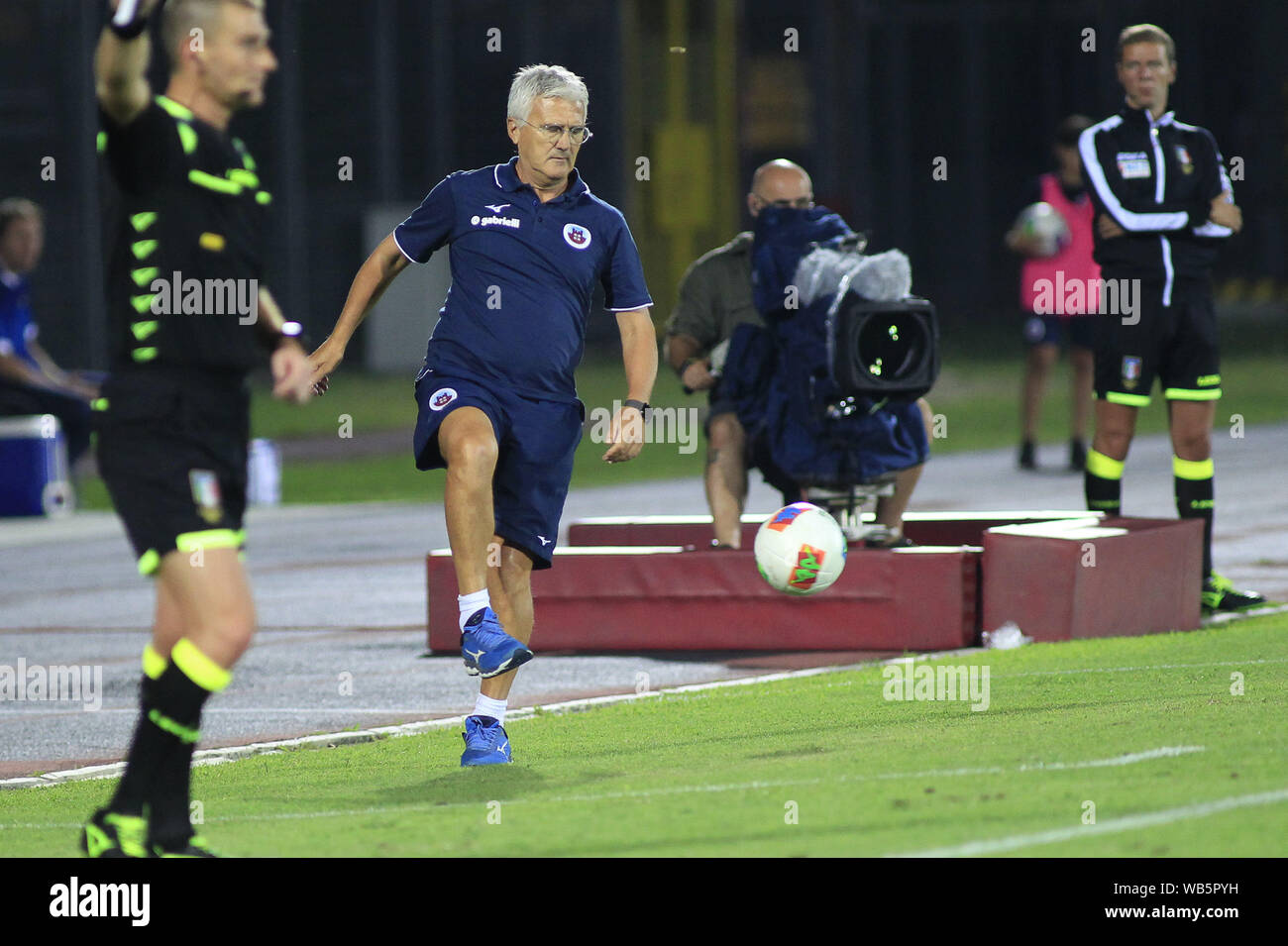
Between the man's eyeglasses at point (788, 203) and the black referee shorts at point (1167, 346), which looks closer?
the black referee shorts at point (1167, 346)

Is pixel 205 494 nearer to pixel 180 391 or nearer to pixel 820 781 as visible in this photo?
pixel 180 391

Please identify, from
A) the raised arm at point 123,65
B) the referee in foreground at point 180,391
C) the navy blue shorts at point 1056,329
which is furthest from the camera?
the navy blue shorts at point 1056,329

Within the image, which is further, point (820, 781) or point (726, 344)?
point (726, 344)

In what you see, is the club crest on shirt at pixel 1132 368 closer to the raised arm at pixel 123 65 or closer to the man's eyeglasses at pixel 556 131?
the man's eyeglasses at pixel 556 131

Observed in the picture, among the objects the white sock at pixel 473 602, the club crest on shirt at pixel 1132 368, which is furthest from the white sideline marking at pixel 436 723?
the club crest on shirt at pixel 1132 368

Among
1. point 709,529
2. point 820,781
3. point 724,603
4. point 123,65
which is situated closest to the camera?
point 123,65

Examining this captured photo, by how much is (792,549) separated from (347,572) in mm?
4911

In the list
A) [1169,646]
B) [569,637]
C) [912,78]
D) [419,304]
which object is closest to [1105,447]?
[1169,646]

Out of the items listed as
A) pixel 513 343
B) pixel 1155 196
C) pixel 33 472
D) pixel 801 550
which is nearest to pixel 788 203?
pixel 1155 196

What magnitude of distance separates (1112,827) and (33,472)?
1316 centimetres

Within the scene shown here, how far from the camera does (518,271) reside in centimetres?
710

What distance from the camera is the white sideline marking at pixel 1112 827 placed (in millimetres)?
5078

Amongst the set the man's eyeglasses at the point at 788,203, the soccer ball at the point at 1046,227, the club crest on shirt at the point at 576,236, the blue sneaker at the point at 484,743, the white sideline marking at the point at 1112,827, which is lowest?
the blue sneaker at the point at 484,743

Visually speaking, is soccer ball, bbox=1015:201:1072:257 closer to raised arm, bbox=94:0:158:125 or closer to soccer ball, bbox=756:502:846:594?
soccer ball, bbox=756:502:846:594
